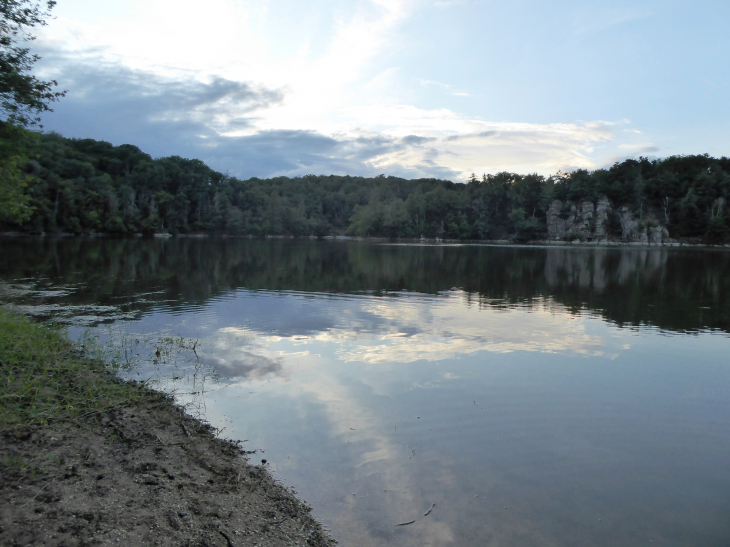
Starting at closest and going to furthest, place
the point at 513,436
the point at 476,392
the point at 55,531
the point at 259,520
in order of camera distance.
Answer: the point at 55,531, the point at 259,520, the point at 513,436, the point at 476,392

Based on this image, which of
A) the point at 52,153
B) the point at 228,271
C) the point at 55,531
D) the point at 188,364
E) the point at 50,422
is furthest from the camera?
the point at 52,153

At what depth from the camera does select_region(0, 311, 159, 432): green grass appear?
5.90 meters

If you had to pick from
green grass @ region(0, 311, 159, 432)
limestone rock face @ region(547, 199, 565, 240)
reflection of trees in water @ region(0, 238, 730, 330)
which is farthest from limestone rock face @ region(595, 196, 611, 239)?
green grass @ region(0, 311, 159, 432)

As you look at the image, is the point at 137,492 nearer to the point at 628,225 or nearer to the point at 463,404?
the point at 463,404

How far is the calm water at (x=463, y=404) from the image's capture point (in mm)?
5273

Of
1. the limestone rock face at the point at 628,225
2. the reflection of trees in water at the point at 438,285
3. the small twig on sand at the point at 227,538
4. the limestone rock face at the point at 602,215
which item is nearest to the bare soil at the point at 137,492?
the small twig on sand at the point at 227,538

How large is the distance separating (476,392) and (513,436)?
1.77m

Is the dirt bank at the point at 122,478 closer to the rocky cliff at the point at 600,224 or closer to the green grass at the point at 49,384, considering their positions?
the green grass at the point at 49,384

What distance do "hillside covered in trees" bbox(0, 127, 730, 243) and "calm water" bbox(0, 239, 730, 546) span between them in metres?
90.8

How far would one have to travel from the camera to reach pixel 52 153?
9750cm

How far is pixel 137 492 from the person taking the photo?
4570 millimetres

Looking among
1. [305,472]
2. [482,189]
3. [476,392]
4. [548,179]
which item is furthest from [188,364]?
[548,179]

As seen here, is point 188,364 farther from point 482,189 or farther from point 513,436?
point 482,189

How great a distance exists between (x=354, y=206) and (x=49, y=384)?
18150 cm
